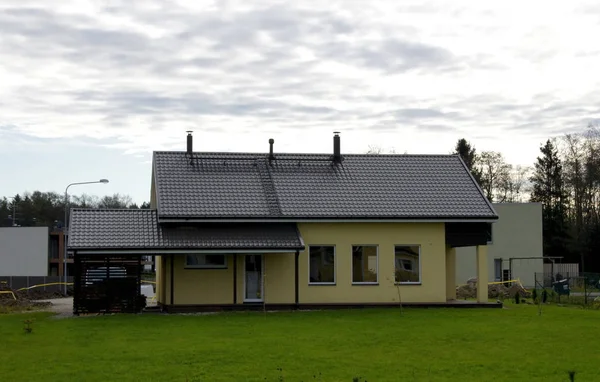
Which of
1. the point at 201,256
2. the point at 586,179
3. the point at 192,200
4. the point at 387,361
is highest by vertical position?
the point at 586,179

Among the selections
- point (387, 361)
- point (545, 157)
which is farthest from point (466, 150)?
point (387, 361)

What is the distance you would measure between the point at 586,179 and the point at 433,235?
45984mm

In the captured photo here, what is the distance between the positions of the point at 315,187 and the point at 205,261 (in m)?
4.98

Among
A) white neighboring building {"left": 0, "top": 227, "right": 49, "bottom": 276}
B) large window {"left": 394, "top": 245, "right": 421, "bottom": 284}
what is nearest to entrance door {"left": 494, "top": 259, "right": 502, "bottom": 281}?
large window {"left": 394, "top": 245, "right": 421, "bottom": 284}

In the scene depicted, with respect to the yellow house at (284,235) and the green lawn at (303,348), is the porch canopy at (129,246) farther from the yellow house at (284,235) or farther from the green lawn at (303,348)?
the green lawn at (303,348)

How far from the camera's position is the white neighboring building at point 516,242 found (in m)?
56.1

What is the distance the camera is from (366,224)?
93.3ft

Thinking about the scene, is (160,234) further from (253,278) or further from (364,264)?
(364,264)

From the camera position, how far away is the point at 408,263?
28.8m

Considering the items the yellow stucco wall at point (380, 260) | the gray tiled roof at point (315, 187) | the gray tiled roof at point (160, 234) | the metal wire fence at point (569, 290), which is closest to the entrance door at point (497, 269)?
the metal wire fence at point (569, 290)

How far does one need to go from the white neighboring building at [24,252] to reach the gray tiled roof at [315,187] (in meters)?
45.9

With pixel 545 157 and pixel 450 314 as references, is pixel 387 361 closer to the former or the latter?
pixel 450 314

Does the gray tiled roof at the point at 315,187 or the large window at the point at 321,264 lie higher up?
the gray tiled roof at the point at 315,187

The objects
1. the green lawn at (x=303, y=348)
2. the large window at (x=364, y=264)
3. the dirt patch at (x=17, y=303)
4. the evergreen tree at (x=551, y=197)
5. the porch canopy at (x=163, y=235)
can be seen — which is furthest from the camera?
the evergreen tree at (x=551, y=197)
